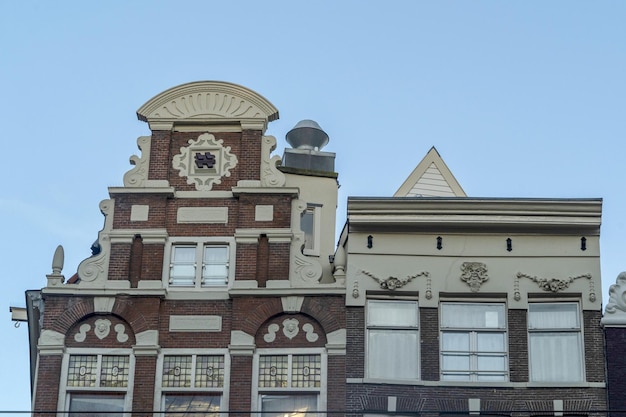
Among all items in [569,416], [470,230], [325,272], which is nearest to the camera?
[569,416]

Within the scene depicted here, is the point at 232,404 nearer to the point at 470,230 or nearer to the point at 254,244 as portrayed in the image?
the point at 254,244

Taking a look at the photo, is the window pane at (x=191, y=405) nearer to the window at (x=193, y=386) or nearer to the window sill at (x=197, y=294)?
the window at (x=193, y=386)

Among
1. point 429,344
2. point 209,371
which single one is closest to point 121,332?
point 209,371

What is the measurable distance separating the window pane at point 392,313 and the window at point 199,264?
11.8 feet

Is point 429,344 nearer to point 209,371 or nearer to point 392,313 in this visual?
point 392,313

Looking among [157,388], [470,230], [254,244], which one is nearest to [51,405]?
[157,388]

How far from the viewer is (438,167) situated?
125 feet

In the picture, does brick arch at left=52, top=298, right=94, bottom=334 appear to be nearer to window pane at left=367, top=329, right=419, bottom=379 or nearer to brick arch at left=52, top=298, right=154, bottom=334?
brick arch at left=52, top=298, right=154, bottom=334

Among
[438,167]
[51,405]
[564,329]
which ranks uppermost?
[438,167]

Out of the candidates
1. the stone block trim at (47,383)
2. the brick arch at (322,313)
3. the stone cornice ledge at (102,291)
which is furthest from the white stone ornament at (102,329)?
the brick arch at (322,313)

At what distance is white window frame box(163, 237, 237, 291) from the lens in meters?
33.2

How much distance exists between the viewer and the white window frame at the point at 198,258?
33.2m

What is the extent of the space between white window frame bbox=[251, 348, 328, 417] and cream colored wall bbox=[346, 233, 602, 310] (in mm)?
1625

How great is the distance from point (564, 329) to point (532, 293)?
1155 millimetres
